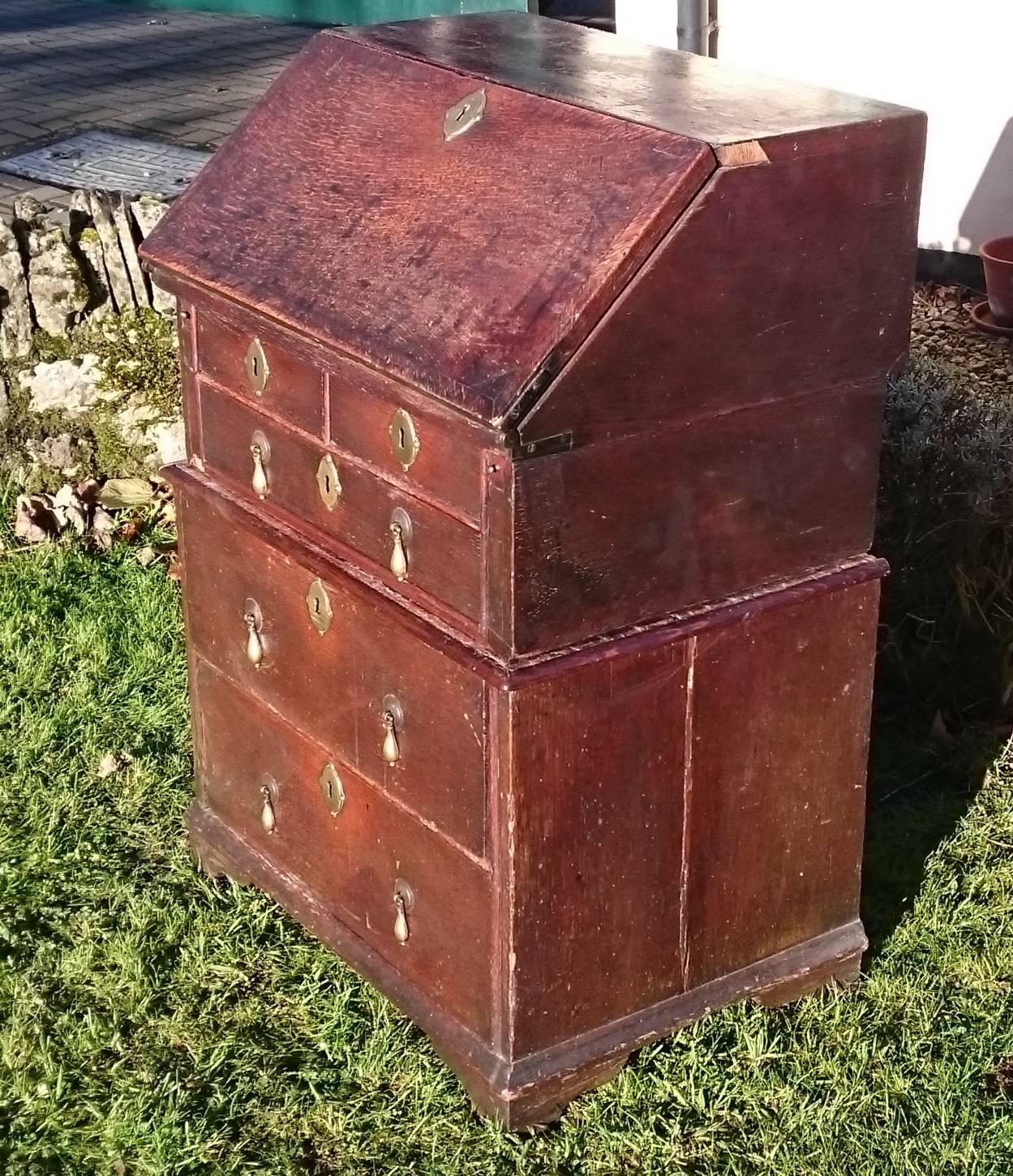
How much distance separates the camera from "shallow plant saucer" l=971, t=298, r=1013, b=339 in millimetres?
5621

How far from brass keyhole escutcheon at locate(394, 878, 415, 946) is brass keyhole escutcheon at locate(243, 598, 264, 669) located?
52cm

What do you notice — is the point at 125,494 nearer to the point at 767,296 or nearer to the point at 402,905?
the point at 402,905

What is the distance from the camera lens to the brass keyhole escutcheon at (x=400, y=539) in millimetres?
2717

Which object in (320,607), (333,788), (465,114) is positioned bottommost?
(333,788)

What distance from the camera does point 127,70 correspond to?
8.29 m

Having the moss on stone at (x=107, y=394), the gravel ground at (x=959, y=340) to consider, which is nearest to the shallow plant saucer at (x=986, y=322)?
the gravel ground at (x=959, y=340)

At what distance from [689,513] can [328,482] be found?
2.03 feet

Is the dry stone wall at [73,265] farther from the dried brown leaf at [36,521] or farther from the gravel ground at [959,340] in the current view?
the gravel ground at [959,340]

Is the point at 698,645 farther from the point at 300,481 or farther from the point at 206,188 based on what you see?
the point at 206,188

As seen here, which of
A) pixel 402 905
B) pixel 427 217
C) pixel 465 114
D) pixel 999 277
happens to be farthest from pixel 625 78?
pixel 999 277

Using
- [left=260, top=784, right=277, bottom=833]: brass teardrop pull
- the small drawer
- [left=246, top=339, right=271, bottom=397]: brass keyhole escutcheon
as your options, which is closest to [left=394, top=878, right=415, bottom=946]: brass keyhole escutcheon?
[left=260, top=784, right=277, bottom=833]: brass teardrop pull

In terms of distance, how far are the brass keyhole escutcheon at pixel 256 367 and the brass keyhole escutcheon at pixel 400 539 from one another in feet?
1.39

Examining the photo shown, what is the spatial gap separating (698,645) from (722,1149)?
2.79 feet

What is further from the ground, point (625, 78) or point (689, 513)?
point (625, 78)
